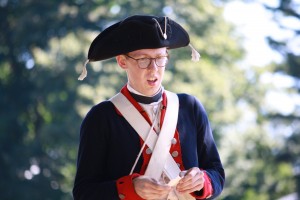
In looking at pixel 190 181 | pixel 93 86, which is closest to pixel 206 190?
pixel 190 181

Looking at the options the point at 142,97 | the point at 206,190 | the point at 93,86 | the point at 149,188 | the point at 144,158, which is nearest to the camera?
the point at 149,188

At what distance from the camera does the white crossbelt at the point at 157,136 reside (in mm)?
3455

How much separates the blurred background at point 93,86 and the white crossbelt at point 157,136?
13917 millimetres

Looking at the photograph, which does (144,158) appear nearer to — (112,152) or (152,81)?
(112,152)

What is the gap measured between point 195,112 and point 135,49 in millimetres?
459

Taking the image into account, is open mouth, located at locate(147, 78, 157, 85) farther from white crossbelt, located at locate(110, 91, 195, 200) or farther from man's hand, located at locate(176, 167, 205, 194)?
man's hand, located at locate(176, 167, 205, 194)

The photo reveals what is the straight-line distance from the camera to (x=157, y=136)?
3527 mm

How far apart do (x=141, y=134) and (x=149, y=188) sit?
37 centimetres

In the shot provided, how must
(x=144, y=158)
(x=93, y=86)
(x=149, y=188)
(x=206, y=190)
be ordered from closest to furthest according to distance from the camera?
1. (x=149, y=188)
2. (x=206, y=190)
3. (x=144, y=158)
4. (x=93, y=86)

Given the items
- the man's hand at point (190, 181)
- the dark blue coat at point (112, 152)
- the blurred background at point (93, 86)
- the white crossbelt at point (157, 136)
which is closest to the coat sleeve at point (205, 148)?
the dark blue coat at point (112, 152)

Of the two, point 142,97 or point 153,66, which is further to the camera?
point 142,97

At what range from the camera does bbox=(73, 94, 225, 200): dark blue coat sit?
3.41 m

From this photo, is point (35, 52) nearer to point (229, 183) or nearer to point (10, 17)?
point (10, 17)

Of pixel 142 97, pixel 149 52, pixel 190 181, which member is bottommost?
pixel 190 181
